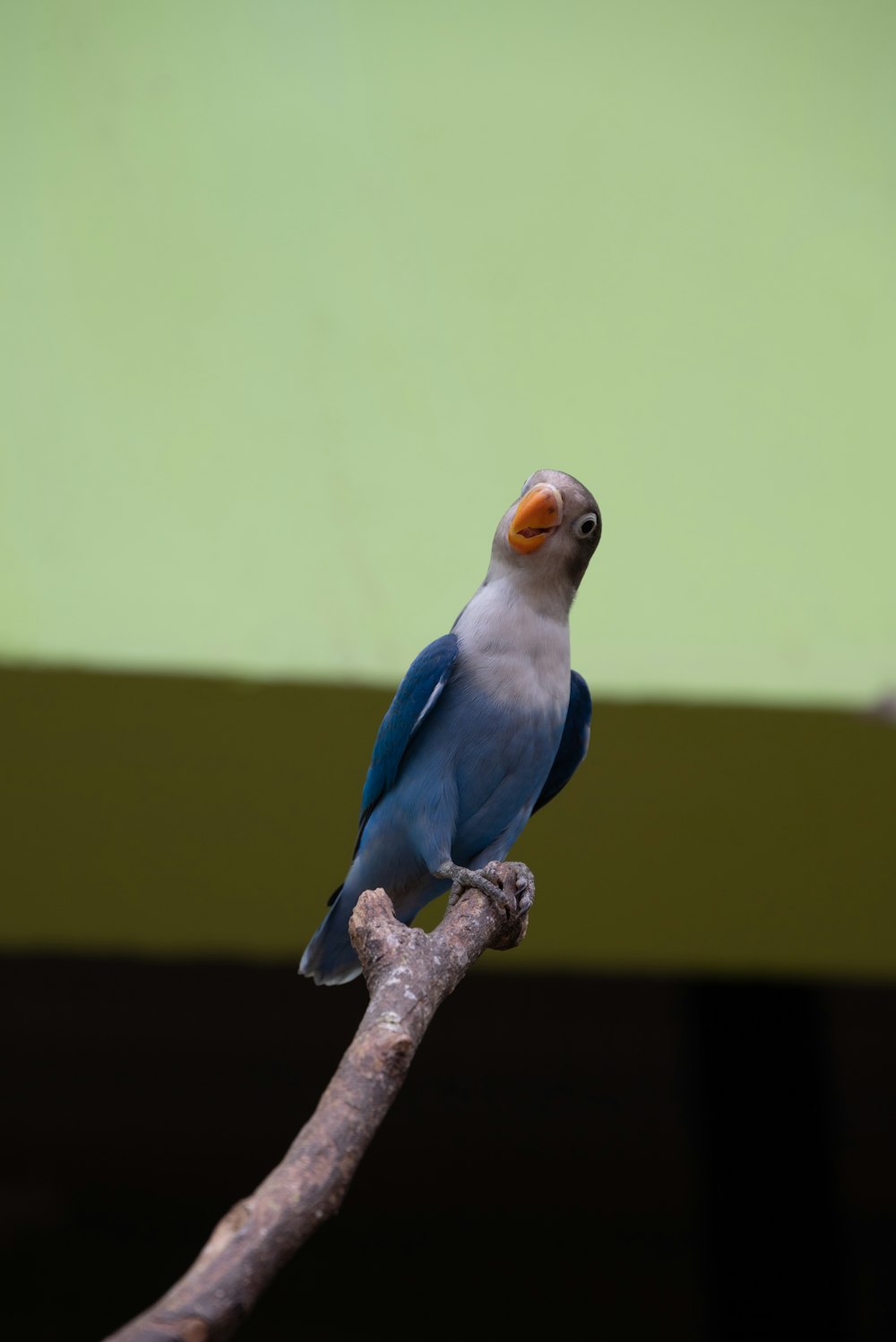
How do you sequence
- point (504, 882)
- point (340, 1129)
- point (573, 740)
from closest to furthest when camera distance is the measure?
point (340, 1129) < point (504, 882) < point (573, 740)

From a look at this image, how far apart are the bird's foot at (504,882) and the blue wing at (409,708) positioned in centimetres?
12

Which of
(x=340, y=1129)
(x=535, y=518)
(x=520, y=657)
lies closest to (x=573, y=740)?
(x=520, y=657)

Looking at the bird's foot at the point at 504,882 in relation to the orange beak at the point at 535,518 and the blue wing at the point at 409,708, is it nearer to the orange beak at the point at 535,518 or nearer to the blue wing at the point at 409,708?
the blue wing at the point at 409,708

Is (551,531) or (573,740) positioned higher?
(551,531)

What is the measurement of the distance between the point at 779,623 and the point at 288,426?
0.75 metres

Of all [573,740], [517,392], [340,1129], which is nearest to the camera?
[340,1129]

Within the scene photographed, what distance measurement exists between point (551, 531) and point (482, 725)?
0.15 m

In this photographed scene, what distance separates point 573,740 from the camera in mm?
1215

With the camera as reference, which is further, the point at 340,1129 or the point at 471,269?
the point at 471,269

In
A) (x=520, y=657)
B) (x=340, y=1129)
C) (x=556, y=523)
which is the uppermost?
(x=556, y=523)

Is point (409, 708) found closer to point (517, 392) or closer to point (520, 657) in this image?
point (520, 657)

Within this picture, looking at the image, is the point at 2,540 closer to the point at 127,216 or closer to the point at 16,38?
the point at 127,216

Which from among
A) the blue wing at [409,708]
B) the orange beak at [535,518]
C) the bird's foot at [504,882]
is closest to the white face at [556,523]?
the orange beak at [535,518]

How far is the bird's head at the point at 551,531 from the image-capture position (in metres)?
1.02
